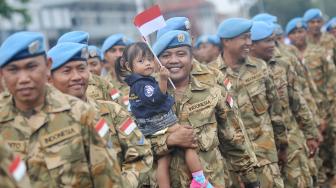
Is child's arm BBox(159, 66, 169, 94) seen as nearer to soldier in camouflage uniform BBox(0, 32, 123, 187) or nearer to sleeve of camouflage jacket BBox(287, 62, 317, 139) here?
soldier in camouflage uniform BBox(0, 32, 123, 187)

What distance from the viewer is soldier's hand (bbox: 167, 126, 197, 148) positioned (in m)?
5.14

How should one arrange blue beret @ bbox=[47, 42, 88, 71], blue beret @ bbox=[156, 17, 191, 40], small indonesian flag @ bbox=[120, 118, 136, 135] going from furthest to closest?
blue beret @ bbox=[156, 17, 191, 40]
small indonesian flag @ bbox=[120, 118, 136, 135]
blue beret @ bbox=[47, 42, 88, 71]

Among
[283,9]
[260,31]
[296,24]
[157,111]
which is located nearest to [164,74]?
[157,111]

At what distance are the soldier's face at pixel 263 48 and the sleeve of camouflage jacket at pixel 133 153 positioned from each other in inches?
139

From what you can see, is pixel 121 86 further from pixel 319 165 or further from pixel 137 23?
pixel 319 165

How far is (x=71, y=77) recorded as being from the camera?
14.5ft

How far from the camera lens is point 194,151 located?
5258 millimetres

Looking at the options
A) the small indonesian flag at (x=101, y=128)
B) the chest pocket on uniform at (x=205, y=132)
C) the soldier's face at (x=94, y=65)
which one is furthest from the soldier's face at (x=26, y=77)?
the soldier's face at (x=94, y=65)

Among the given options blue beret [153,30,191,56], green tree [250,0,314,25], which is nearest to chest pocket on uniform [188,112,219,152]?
blue beret [153,30,191,56]

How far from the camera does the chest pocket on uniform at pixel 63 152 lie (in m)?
3.69

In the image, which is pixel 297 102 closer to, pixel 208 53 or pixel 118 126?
pixel 208 53

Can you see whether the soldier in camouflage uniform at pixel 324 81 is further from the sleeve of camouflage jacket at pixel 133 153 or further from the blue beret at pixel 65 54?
the blue beret at pixel 65 54

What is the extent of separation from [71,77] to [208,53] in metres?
7.53

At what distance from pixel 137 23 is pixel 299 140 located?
11.1ft
